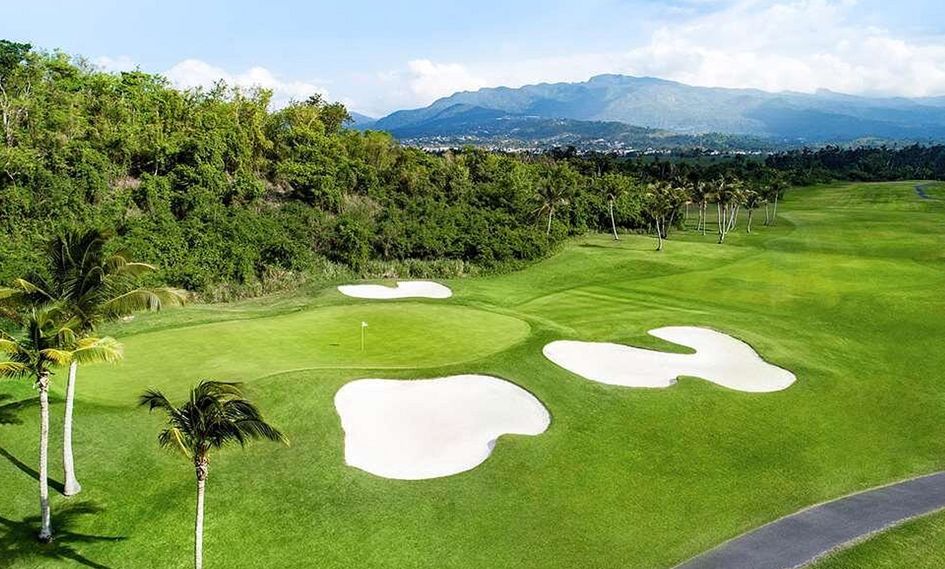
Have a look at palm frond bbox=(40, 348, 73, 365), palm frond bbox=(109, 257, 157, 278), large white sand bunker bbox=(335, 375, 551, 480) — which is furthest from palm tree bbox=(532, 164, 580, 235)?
palm frond bbox=(40, 348, 73, 365)

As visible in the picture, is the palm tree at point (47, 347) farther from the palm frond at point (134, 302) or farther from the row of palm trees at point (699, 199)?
the row of palm trees at point (699, 199)

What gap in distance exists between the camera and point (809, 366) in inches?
1062

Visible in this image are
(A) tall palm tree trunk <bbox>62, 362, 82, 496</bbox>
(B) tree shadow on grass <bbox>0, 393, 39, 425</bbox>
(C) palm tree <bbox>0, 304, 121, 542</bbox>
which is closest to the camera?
(C) palm tree <bbox>0, 304, 121, 542</bbox>

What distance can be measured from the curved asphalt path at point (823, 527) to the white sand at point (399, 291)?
24.9 m

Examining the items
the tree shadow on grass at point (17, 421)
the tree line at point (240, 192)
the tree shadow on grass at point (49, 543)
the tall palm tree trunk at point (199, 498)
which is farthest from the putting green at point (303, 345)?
the tree line at point (240, 192)

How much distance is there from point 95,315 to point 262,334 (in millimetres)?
12300

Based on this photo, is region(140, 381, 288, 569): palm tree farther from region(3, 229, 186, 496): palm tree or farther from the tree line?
the tree line

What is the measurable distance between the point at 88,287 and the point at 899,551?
64.9 feet

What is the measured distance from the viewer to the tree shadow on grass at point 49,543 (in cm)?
1440

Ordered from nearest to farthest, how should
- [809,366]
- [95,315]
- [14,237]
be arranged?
1. [95,315]
2. [809,366]
3. [14,237]

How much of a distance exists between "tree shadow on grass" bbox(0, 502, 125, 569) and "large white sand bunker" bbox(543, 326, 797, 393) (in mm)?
16695

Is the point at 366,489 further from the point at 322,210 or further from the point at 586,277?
the point at 322,210

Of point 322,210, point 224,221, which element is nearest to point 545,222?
point 322,210

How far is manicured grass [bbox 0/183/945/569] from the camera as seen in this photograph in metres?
15.3
